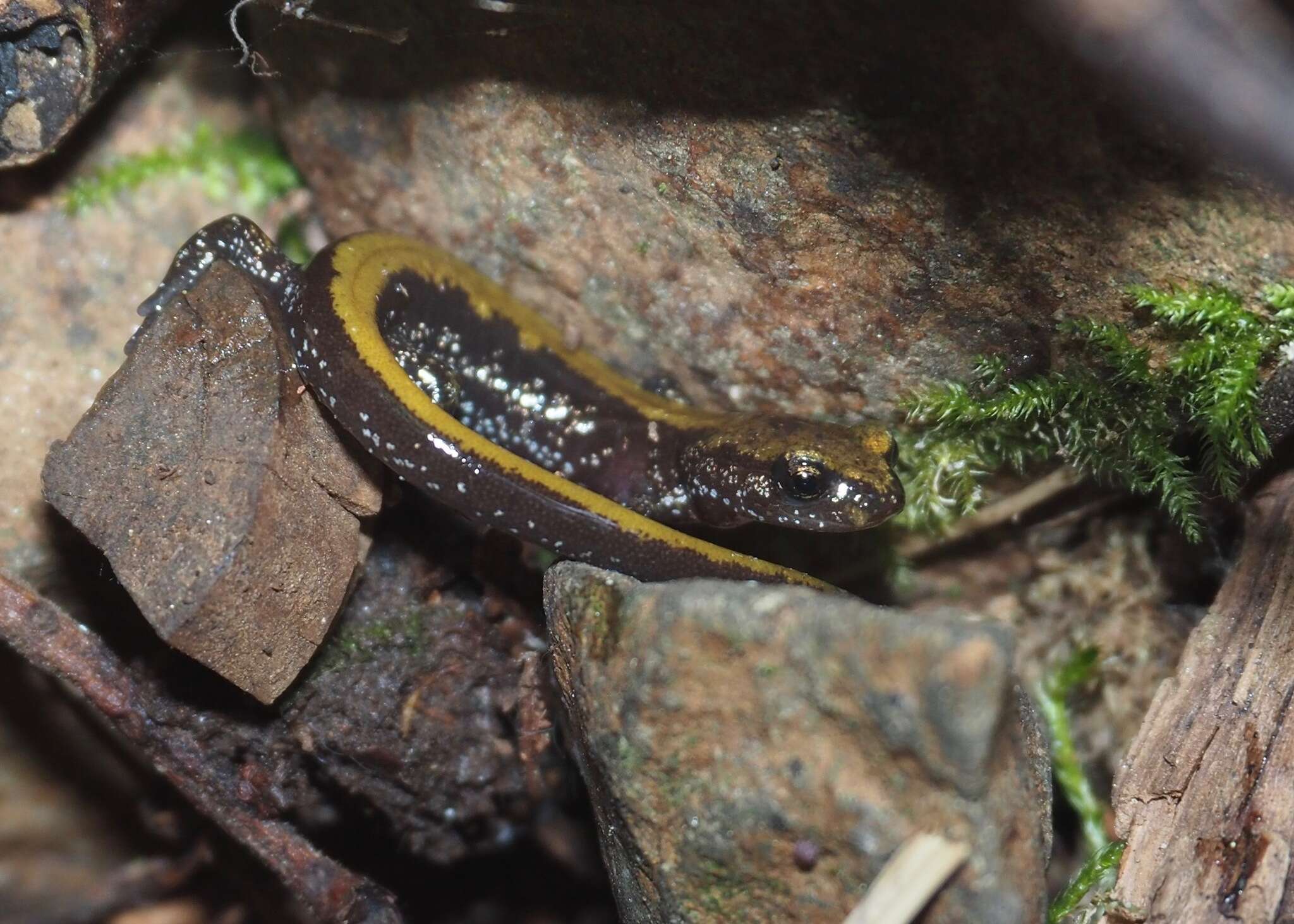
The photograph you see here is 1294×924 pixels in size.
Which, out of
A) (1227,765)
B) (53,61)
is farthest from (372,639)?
(1227,765)

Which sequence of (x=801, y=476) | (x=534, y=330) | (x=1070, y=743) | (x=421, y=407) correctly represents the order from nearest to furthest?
1. (x=421, y=407)
2. (x=801, y=476)
3. (x=1070, y=743)
4. (x=534, y=330)

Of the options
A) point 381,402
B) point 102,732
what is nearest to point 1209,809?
point 381,402

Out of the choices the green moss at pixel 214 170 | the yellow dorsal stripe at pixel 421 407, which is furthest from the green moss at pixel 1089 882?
the green moss at pixel 214 170

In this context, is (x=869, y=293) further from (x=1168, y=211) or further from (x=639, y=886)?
(x=639, y=886)

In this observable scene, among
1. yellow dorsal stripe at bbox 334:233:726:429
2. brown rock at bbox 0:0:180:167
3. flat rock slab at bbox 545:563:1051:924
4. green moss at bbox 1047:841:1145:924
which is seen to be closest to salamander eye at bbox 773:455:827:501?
yellow dorsal stripe at bbox 334:233:726:429

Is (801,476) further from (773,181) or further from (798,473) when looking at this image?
(773,181)

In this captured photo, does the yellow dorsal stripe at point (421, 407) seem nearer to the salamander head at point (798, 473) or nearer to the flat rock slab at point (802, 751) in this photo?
the salamander head at point (798, 473)
